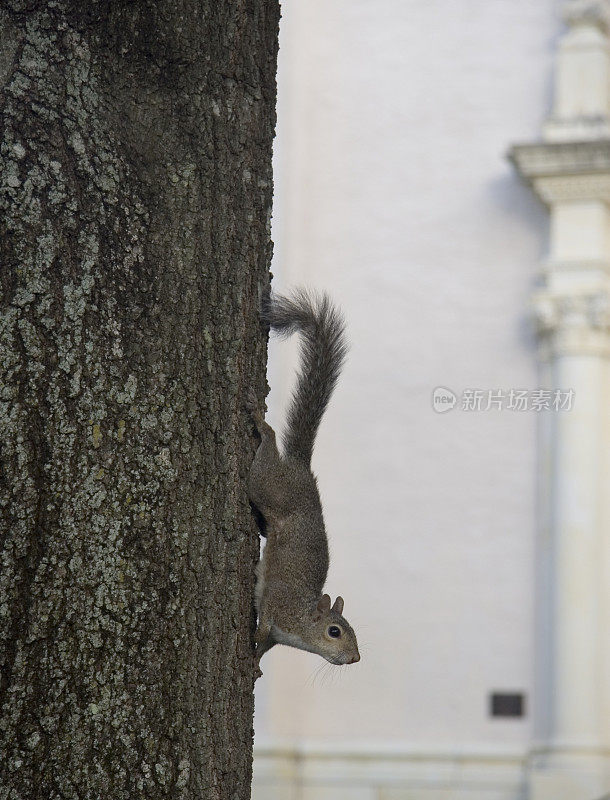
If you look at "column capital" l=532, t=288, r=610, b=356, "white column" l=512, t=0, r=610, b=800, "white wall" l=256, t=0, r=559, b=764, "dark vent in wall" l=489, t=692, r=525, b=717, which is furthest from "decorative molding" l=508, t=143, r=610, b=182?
"dark vent in wall" l=489, t=692, r=525, b=717

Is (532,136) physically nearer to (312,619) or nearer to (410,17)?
(410,17)

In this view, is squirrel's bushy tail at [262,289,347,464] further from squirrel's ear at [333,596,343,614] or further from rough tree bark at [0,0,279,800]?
rough tree bark at [0,0,279,800]

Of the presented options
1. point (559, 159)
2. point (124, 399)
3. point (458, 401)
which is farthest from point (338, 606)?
point (559, 159)

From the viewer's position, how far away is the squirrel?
4.72ft

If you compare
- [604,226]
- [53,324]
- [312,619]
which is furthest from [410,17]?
[53,324]

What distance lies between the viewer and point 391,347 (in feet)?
18.8

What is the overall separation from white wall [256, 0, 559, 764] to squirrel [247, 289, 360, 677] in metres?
3.79

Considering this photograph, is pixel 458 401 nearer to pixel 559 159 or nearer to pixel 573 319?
pixel 573 319

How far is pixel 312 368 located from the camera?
1766 millimetres

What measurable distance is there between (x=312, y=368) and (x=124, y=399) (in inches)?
24.4

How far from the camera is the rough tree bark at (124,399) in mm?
1111

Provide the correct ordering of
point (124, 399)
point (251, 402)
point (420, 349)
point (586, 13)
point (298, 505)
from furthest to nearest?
point (420, 349) < point (586, 13) < point (298, 505) < point (251, 402) < point (124, 399)

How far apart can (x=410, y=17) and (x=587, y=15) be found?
2.61 feet

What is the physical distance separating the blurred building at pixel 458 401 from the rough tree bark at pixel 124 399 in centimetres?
432
